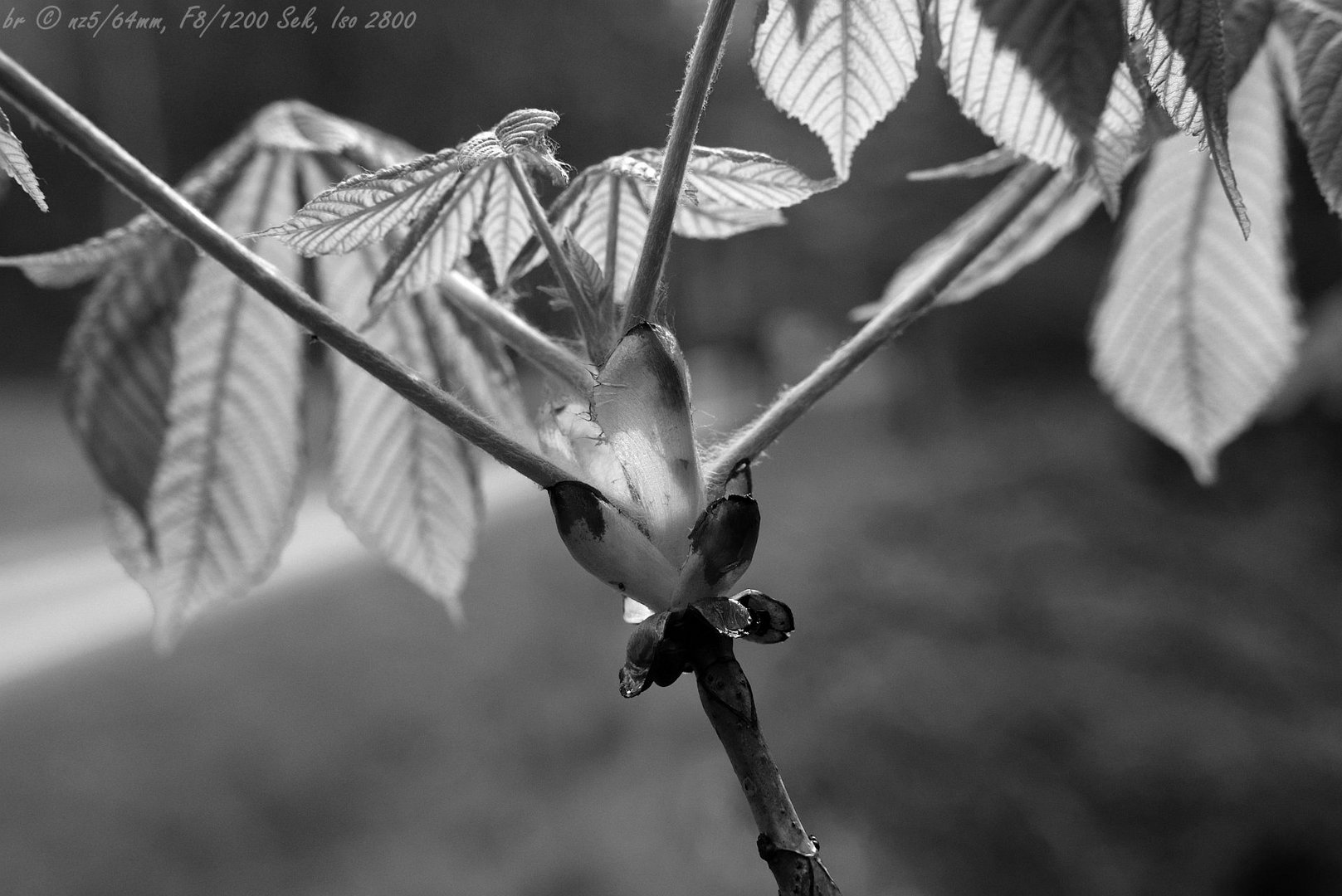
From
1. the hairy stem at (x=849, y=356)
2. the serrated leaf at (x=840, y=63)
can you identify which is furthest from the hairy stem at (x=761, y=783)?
the serrated leaf at (x=840, y=63)

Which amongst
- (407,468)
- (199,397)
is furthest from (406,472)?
(199,397)

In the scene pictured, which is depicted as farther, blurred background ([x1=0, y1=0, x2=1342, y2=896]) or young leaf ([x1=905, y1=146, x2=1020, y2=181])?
blurred background ([x1=0, y1=0, x2=1342, y2=896])

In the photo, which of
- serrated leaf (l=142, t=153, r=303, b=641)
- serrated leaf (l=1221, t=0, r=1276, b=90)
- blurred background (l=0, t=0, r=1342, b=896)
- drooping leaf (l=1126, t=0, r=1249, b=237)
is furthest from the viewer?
blurred background (l=0, t=0, r=1342, b=896)

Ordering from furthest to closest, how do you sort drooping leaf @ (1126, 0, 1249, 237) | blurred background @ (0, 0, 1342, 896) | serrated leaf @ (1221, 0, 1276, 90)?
blurred background @ (0, 0, 1342, 896), serrated leaf @ (1221, 0, 1276, 90), drooping leaf @ (1126, 0, 1249, 237)

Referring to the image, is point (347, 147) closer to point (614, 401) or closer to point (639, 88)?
point (614, 401)

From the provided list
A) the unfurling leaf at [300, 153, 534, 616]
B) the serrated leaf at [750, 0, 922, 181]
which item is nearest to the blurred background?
the serrated leaf at [750, 0, 922, 181]

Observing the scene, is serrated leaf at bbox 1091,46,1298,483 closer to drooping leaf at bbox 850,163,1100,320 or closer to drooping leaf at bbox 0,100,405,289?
drooping leaf at bbox 850,163,1100,320
